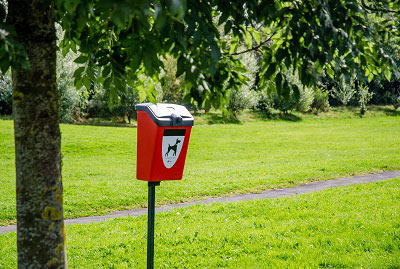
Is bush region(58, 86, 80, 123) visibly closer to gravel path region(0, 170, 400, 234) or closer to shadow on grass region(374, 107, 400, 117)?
gravel path region(0, 170, 400, 234)

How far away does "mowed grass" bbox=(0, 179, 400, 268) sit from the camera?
4.96m

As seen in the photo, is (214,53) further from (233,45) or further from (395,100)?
(395,100)

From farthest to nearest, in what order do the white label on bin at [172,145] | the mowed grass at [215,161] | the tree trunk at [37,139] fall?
the mowed grass at [215,161] < the white label on bin at [172,145] < the tree trunk at [37,139]

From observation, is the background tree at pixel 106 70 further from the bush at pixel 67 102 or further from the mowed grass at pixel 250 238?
the bush at pixel 67 102

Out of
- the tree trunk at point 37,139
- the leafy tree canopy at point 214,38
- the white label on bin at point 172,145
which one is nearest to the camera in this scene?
the leafy tree canopy at point 214,38

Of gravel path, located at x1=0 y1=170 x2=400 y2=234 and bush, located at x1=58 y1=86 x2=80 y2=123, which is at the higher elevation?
bush, located at x1=58 y1=86 x2=80 y2=123

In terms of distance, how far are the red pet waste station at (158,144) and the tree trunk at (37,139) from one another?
39.7 inches

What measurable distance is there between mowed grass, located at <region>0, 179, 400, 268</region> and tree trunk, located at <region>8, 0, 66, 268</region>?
1.89 m

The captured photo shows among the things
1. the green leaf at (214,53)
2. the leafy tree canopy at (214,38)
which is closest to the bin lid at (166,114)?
the leafy tree canopy at (214,38)

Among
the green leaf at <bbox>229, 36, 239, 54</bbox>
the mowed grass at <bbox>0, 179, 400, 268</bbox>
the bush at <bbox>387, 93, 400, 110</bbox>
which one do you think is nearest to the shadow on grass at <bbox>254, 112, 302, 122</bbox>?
the bush at <bbox>387, 93, 400, 110</bbox>

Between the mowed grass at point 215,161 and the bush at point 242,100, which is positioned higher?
the bush at point 242,100

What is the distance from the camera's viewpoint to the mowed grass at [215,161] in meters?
9.03

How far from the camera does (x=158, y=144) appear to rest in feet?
13.3

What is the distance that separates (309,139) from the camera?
21.1 metres
